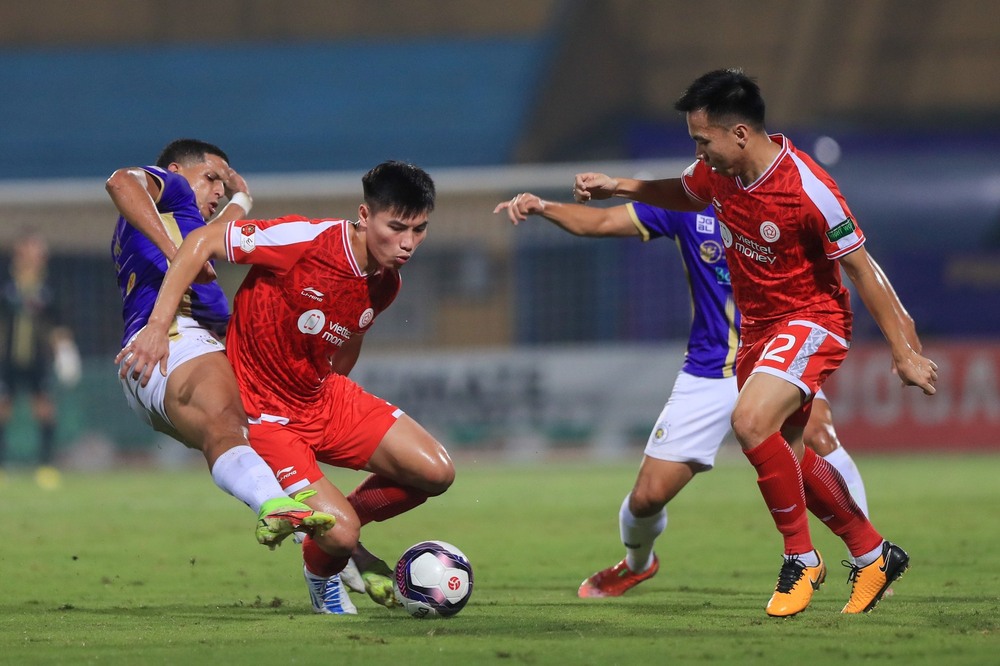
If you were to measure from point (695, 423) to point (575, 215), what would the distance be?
1.26 meters

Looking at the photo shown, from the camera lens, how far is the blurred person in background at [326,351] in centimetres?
602

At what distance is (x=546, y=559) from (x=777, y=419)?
9.67 feet

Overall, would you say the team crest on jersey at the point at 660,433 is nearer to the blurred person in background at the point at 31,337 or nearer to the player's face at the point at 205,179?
the player's face at the point at 205,179

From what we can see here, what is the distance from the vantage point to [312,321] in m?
6.24

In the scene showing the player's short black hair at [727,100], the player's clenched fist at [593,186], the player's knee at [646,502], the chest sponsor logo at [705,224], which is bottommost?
the player's knee at [646,502]

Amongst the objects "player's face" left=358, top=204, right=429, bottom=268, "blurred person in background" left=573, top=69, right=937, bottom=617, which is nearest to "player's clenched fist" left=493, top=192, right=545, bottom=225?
"player's face" left=358, top=204, right=429, bottom=268

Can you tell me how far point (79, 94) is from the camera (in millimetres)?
26125

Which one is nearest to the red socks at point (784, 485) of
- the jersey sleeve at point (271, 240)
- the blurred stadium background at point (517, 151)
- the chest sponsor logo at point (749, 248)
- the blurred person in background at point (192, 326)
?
the chest sponsor logo at point (749, 248)

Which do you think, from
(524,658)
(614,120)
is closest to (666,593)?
(524,658)

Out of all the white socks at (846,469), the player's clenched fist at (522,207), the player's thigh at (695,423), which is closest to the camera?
the player's clenched fist at (522,207)

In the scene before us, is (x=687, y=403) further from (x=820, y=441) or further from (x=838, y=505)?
(x=838, y=505)

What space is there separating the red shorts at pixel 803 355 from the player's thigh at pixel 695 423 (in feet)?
3.88

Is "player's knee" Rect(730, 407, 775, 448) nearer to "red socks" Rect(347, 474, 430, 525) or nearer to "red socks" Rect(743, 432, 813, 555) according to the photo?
"red socks" Rect(743, 432, 813, 555)

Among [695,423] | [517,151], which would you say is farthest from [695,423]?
[517,151]
